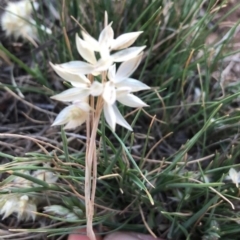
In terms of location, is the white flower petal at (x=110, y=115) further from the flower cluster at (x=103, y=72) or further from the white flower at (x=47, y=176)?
the white flower at (x=47, y=176)

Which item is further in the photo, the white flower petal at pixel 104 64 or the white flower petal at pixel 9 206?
the white flower petal at pixel 9 206

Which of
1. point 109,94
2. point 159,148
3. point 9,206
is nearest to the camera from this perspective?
point 109,94

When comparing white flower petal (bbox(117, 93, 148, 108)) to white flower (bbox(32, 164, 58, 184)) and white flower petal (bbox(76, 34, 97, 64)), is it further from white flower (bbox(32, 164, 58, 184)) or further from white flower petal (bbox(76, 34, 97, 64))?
white flower (bbox(32, 164, 58, 184))

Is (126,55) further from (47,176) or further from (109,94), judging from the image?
(47,176)

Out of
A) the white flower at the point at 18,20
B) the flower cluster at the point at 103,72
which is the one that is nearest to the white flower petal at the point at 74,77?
the flower cluster at the point at 103,72

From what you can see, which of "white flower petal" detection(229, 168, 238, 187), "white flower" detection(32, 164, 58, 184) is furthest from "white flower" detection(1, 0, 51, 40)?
"white flower petal" detection(229, 168, 238, 187)

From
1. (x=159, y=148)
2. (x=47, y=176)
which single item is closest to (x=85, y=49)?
(x=47, y=176)

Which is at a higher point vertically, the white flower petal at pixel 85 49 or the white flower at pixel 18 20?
the white flower at pixel 18 20
